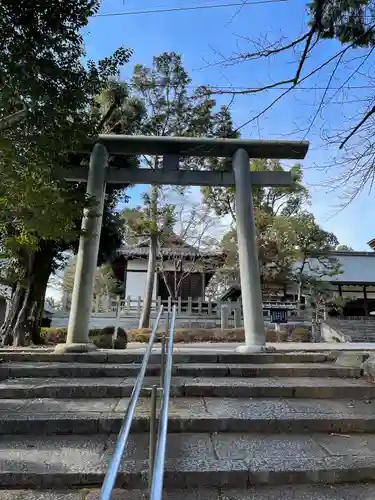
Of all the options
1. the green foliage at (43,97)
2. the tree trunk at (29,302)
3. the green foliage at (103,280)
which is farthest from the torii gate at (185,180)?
the green foliage at (103,280)

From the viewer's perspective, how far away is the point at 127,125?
503 inches

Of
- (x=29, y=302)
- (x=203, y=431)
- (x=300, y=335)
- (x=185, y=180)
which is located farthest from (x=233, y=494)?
(x=300, y=335)

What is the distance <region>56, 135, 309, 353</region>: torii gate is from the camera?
6.10 metres

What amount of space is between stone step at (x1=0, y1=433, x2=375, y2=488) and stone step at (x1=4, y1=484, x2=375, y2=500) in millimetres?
45

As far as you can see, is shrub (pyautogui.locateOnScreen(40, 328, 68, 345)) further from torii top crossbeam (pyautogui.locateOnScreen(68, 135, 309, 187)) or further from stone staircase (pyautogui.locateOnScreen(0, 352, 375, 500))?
stone staircase (pyautogui.locateOnScreen(0, 352, 375, 500))

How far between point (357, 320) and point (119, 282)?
1561 cm

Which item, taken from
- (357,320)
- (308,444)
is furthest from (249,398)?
(357,320)

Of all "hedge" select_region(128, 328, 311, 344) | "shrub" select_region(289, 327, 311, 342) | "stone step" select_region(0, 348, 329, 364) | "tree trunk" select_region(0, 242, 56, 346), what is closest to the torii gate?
"stone step" select_region(0, 348, 329, 364)

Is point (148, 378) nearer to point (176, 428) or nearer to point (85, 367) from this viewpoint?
point (85, 367)

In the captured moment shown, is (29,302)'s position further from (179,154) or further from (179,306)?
(179,306)

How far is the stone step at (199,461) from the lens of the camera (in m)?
2.34

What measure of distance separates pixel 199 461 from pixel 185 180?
5.44 m

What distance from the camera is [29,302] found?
957cm

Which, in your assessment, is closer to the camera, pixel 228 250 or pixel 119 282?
pixel 228 250
